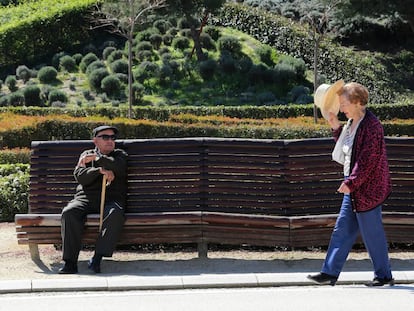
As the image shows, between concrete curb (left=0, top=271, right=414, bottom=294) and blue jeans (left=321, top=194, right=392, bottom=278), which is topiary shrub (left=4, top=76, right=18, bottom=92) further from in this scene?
blue jeans (left=321, top=194, right=392, bottom=278)

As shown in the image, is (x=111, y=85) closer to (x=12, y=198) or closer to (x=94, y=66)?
(x=94, y=66)

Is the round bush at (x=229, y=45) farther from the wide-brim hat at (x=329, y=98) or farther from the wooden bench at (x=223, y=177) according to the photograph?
the wide-brim hat at (x=329, y=98)

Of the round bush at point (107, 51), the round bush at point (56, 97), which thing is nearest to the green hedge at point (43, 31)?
the round bush at point (107, 51)

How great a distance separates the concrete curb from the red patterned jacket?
2.53ft

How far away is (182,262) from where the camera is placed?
852 cm

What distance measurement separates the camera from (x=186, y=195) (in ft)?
28.9

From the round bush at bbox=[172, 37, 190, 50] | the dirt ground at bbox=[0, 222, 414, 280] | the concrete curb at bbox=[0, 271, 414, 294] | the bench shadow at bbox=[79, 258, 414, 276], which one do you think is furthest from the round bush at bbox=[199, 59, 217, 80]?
the concrete curb at bbox=[0, 271, 414, 294]

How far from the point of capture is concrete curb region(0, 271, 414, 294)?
295 inches

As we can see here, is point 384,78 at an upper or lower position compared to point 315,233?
lower

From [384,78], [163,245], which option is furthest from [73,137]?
[384,78]

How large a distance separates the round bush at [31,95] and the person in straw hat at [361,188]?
21.8m

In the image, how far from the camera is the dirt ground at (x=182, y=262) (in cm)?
814

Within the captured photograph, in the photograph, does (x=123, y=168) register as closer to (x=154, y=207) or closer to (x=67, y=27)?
(x=154, y=207)

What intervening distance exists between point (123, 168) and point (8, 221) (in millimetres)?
3131
